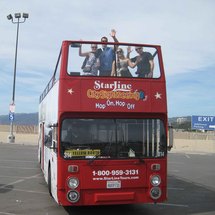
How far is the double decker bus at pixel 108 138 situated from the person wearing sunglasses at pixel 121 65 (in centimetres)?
15

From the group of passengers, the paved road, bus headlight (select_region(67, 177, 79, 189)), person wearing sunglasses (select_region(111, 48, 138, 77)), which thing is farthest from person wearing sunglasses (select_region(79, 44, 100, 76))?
the paved road

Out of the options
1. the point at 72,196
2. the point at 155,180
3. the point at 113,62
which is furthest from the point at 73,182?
the point at 113,62

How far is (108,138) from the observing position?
898cm

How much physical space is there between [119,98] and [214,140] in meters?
35.2

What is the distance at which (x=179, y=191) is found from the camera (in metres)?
13.3

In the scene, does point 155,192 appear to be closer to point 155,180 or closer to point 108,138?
point 155,180

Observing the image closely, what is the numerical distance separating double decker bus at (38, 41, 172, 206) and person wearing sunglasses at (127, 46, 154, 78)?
13cm

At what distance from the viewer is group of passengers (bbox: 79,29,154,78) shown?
369 inches

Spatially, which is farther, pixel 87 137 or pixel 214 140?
pixel 214 140

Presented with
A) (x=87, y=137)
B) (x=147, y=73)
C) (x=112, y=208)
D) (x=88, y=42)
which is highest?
(x=88, y=42)

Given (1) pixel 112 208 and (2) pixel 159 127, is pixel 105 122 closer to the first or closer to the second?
(2) pixel 159 127

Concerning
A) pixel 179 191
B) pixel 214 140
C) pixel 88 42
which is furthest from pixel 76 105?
pixel 214 140

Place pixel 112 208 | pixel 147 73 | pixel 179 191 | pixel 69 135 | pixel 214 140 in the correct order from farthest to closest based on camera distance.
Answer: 1. pixel 214 140
2. pixel 179 191
3. pixel 112 208
4. pixel 147 73
5. pixel 69 135

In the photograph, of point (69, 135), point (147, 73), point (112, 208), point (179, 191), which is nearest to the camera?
point (69, 135)
